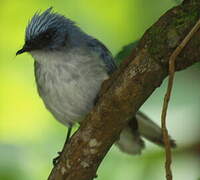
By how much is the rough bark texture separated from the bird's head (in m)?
1.11

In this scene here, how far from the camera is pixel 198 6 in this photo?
3.60m

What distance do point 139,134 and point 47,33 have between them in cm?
123

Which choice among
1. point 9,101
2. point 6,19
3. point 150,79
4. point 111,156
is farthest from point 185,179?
point 6,19

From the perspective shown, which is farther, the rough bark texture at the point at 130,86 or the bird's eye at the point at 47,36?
the bird's eye at the point at 47,36

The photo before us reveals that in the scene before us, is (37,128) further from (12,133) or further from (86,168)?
(86,168)

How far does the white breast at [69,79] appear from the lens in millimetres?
4801

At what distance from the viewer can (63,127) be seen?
605 cm

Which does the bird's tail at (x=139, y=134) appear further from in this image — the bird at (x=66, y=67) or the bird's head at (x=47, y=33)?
the bird's head at (x=47, y=33)

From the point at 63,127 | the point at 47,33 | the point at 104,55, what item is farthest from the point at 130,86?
the point at 63,127

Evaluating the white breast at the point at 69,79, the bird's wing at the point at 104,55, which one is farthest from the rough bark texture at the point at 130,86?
the bird's wing at the point at 104,55

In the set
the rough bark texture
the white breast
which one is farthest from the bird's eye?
the rough bark texture

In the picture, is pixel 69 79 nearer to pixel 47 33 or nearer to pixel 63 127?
pixel 47 33

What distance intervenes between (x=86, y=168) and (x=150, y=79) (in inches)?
30.6

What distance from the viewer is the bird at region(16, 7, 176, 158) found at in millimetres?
4812
